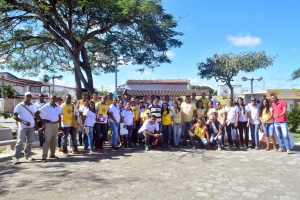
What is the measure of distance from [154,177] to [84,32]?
899cm

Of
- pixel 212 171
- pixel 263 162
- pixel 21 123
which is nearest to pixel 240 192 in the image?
pixel 212 171

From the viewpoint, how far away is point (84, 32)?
40.5 feet

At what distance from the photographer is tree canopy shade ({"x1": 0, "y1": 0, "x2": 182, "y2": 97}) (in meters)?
10.4

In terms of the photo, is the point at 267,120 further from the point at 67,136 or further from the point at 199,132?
the point at 67,136

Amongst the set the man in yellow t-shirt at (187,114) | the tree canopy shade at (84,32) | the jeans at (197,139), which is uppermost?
the tree canopy shade at (84,32)

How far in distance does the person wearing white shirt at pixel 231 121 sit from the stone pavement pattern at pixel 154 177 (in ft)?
4.76

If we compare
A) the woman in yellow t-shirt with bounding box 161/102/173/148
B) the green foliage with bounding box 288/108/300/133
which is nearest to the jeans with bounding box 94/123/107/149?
the woman in yellow t-shirt with bounding box 161/102/173/148

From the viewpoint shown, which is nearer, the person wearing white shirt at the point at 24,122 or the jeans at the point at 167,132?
the person wearing white shirt at the point at 24,122

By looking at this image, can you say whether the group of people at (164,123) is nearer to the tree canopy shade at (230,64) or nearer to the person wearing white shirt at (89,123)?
the person wearing white shirt at (89,123)

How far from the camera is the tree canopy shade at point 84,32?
411 inches

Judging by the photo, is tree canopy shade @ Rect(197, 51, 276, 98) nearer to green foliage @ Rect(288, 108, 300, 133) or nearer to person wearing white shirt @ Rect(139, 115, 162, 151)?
green foliage @ Rect(288, 108, 300, 133)

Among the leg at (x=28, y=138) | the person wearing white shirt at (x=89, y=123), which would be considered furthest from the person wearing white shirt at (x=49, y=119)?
the person wearing white shirt at (x=89, y=123)

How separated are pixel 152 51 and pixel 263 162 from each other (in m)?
8.01

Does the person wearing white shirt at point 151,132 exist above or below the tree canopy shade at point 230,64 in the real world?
below
